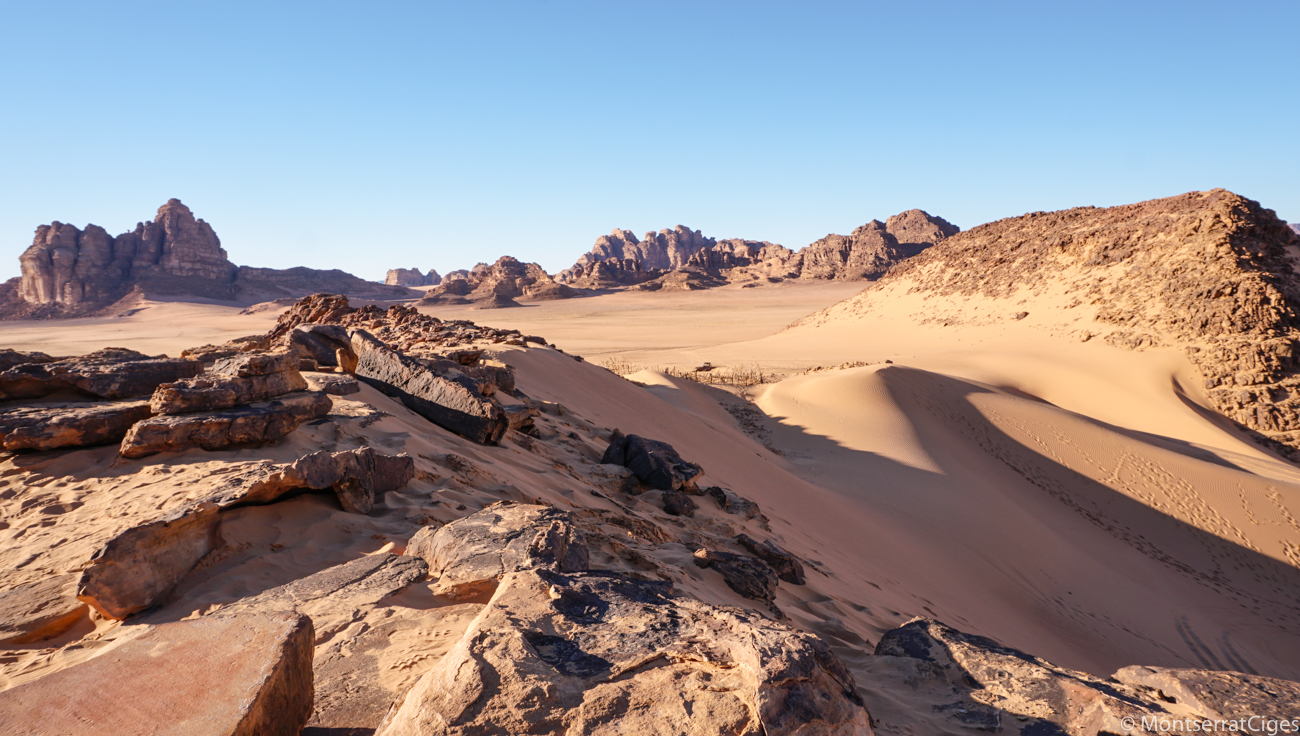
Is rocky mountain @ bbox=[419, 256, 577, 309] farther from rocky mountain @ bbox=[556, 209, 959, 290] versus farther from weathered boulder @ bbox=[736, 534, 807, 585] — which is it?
weathered boulder @ bbox=[736, 534, 807, 585]

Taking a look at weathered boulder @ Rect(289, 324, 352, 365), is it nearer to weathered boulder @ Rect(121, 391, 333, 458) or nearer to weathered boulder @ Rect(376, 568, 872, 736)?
weathered boulder @ Rect(121, 391, 333, 458)

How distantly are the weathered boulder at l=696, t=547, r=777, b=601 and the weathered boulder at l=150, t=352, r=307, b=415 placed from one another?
2991 millimetres

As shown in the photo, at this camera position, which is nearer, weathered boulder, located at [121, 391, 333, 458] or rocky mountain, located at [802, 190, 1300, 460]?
weathered boulder, located at [121, 391, 333, 458]

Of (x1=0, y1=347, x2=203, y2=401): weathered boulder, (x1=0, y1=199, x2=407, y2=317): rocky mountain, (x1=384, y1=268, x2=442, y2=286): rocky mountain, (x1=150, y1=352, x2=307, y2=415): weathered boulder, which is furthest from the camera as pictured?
(x1=384, y1=268, x2=442, y2=286): rocky mountain

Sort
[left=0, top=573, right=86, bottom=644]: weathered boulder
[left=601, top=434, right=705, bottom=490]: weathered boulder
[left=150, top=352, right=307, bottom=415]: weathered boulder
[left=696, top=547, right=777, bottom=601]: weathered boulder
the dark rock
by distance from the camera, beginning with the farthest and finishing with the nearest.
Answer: [left=601, top=434, right=705, bottom=490]: weathered boulder
the dark rock
[left=150, top=352, right=307, bottom=415]: weathered boulder
[left=696, top=547, right=777, bottom=601]: weathered boulder
[left=0, top=573, right=86, bottom=644]: weathered boulder

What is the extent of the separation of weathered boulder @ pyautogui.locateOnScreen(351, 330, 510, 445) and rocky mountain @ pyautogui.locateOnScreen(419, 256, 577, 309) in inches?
2043

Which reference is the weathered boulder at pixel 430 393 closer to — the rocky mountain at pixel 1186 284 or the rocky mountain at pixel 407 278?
the rocky mountain at pixel 1186 284

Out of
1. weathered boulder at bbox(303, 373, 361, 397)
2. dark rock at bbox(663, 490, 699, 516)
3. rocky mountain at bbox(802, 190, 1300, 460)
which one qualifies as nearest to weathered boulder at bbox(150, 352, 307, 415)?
weathered boulder at bbox(303, 373, 361, 397)

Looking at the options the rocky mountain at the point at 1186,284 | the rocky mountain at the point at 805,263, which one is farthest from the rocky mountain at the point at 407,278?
the rocky mountain at the point at 1186,284

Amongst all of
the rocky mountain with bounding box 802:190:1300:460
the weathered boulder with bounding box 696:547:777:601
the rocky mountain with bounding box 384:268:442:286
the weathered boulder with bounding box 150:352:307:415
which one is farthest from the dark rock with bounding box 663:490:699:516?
the rocky mountain with bounding box 384:268:442:286

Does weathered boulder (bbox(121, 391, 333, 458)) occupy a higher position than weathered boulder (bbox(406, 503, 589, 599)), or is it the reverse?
weathered boulder (bbox(121, 391, 333, 458))

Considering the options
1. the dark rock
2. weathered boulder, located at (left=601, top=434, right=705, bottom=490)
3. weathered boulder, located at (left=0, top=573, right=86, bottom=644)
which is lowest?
the dark rock

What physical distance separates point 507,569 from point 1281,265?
85.8 ft

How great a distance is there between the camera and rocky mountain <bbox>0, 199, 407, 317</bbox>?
5059 cm
